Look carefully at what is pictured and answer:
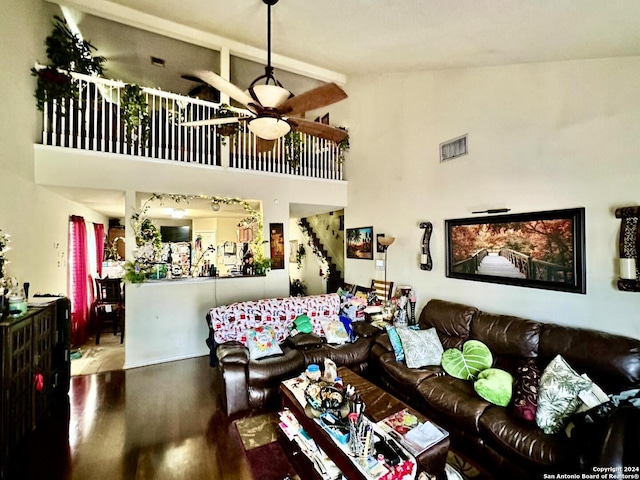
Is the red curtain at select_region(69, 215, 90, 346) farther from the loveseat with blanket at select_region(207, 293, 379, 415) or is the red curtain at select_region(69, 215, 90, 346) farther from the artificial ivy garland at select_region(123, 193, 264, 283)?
the loveseat with blanket at select_region(207, 293, 379, 415)

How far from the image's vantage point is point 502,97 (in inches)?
126

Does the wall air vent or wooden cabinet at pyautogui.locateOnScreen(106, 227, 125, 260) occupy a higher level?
the wall air vent

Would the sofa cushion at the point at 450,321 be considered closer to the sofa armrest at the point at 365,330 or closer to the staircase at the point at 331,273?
the sofa armrest at the point at 365,330

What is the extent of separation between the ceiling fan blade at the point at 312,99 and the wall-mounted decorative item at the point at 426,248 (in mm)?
2323

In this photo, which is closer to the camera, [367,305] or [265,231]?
[367,305]

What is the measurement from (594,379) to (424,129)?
340cm

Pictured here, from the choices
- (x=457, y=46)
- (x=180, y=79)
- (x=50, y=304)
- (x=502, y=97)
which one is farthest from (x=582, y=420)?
(x=180, y=79)

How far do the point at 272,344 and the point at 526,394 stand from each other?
7.52ft

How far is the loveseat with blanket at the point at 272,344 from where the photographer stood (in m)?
2.79

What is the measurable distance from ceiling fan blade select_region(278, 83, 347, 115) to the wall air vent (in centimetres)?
197

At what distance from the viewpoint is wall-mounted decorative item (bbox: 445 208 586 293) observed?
2.67m

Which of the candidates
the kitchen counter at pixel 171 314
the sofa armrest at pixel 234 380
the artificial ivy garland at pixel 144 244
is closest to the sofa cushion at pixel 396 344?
the sofa armrest at pixel 234 380

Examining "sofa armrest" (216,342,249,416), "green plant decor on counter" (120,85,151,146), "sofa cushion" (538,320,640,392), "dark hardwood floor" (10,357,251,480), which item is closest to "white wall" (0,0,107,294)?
"green plant decor on counter" (120,85,151,146)

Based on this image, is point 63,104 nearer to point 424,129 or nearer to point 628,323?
point 424,129
